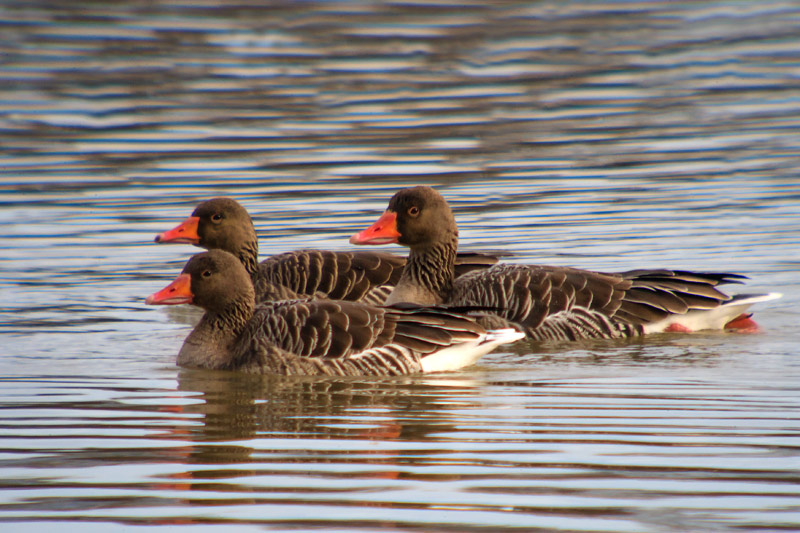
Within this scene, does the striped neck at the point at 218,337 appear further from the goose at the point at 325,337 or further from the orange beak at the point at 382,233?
the orange beak at the point at 382,233

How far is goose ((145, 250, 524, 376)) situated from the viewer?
9.97 meters

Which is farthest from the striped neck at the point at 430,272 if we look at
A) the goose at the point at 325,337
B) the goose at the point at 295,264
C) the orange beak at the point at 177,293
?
the orange beak at the point at 177,293

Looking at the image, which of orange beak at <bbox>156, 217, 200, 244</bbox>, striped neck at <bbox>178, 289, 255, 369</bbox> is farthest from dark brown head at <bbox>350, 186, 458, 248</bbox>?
striped neck at <bbox>178, 289, 255, 369</bbox>

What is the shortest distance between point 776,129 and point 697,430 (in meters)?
17.1

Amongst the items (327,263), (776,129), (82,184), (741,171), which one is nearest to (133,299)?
(327,263)

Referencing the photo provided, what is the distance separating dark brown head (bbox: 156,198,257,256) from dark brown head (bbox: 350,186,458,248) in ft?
4.72

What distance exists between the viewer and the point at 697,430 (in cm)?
731

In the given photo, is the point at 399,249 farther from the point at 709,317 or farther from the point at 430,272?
the point at 709,317

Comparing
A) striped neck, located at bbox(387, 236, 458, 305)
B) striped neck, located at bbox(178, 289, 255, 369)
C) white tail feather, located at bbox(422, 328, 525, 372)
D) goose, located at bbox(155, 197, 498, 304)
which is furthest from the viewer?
goose, located at bbox(155, 197, 498, 304)

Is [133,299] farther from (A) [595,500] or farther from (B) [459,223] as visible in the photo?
(A) [595,500]

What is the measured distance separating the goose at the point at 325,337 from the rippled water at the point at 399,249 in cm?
21

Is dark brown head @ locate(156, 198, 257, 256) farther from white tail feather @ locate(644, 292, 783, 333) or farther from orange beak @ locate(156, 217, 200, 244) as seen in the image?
white tail feather @ locate(644, 292, 783, 333)

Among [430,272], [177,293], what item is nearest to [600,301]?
[430,272]

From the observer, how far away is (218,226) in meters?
13.1
